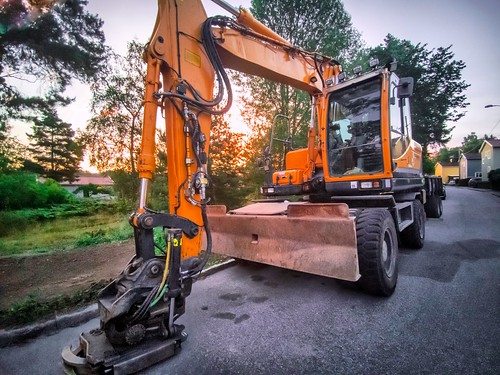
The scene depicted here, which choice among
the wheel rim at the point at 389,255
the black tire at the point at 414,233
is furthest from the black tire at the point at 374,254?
the black tire at the point at 414,233

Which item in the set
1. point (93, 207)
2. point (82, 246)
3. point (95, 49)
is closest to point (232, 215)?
point (82, 246)

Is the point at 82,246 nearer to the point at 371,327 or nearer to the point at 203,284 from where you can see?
the point at 203,284

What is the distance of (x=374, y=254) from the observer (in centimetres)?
299

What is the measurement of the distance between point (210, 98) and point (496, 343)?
3.52 metres

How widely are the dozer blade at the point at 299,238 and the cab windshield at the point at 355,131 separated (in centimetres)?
156

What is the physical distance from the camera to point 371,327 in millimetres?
2660

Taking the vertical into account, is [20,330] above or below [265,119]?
below

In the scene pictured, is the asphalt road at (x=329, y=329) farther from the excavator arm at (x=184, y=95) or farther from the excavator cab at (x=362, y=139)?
the excavator cab at (x=362, y=139)

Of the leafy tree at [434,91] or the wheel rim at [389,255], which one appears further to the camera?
the leafy tree at [434,91]

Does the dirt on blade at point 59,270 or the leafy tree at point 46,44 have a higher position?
the leafy tree at point 46,44

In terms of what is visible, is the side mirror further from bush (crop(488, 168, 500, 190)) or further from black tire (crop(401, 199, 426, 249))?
bush (crop(488, 168, 500, 190))

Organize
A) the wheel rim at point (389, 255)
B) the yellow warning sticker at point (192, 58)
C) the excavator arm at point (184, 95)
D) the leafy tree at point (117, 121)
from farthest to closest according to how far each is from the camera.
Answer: the leafy tree at point (117, 121) → the wheel rim at point (389, 255) → the yellow warning sticker at point (192, 58) → the excavator arm at point (184, 95)

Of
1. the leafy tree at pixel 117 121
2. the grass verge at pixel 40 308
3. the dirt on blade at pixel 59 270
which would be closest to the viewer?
the grass verge at pixel 40 308

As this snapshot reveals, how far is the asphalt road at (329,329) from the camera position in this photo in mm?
2164
